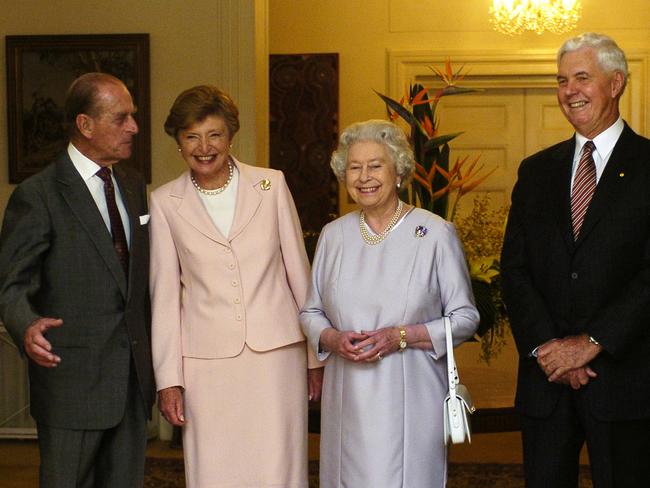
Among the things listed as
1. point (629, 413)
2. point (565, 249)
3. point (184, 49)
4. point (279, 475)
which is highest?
point (184, 49)

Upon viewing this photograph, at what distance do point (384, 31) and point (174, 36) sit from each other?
109 inches

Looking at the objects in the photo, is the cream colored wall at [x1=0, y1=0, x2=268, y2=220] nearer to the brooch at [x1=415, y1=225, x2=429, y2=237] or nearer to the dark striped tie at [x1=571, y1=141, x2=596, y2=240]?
the brooch at [x1=415, y1=225, x2=429, y2=237]

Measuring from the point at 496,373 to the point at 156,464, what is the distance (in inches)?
80.2

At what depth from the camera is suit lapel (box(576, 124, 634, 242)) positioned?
3273 millimetres

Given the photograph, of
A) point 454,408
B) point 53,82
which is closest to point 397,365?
point 454,408

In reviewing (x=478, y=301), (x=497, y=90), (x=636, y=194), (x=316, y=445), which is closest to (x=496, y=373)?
(x=478, y=301)

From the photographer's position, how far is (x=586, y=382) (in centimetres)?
326

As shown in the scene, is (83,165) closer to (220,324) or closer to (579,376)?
(220,324)

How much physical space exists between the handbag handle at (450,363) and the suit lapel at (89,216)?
104 cm

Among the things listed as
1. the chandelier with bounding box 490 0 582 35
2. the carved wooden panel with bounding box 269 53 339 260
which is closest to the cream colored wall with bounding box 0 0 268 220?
the carved wooden panel with bounding box 269 53 339 260

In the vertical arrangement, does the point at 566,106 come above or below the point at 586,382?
above

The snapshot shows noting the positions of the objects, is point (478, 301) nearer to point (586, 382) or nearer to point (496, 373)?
point (496, 373)

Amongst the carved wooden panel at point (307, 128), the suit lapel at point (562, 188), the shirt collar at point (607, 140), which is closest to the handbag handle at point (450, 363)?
the suit lapel at point (562, 188)

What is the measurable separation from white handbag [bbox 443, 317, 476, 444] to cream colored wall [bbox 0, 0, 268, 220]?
332 cm
